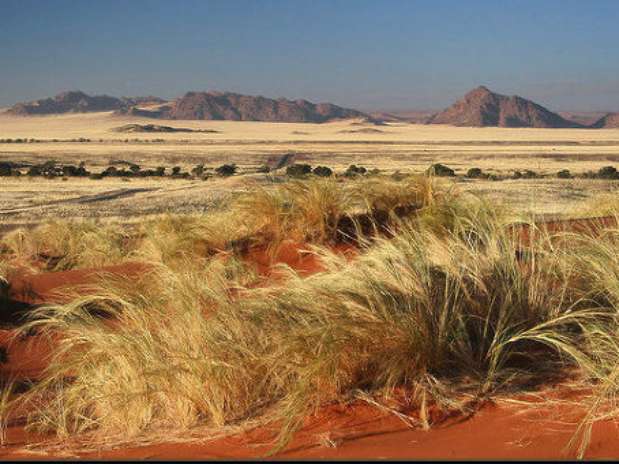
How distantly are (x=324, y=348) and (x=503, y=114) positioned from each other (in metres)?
192

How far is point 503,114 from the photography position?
189 metres

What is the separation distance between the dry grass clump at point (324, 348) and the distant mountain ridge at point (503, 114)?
589 ft

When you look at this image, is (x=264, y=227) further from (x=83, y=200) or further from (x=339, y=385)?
(x=83, y=200)

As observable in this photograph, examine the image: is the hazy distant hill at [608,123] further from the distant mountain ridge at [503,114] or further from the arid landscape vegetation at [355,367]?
the arid landscape vegetation at [355,367]

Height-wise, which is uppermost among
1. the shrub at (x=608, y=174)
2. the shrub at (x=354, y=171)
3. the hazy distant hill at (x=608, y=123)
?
the hazy distant hill at (x=608, y=123)

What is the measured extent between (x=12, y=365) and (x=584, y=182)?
93.0ft

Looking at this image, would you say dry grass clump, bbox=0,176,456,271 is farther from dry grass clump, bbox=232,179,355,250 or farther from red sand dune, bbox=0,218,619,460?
red sand dune, bbox=0,218,619,460

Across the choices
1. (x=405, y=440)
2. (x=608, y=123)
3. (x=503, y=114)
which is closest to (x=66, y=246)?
(x=405, y=440)

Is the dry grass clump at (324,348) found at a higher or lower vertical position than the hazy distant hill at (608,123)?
lower

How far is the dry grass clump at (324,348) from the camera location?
4363 mm

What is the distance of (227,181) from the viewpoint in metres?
30.8

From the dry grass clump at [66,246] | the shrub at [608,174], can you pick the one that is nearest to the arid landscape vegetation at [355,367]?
the dry grass clump at [66,246]

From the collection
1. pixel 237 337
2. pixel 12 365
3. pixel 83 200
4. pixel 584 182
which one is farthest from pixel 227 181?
pixel 237 337

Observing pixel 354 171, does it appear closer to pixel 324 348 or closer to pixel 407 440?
pixel 324 348
